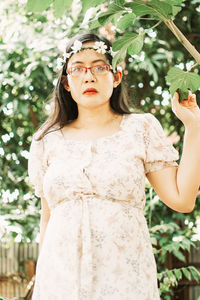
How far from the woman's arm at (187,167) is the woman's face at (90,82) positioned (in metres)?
0.26

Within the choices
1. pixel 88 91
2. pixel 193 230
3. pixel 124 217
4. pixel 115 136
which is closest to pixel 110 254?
pixel 124 217

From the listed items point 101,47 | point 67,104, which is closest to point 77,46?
point 101,47

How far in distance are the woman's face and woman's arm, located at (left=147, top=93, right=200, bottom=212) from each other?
0.26 metres

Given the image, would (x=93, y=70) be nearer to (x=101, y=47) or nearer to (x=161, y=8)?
(x=101, y=47)

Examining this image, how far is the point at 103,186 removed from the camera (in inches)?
57.4

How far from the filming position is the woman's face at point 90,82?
1.54 metres

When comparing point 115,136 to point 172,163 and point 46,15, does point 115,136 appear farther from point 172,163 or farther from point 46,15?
point 46,15

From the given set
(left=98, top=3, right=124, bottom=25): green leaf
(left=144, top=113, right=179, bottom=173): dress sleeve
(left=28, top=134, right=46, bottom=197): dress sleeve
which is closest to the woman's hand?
(left=144, top=113, right=179, bottom=173): dress sleeve

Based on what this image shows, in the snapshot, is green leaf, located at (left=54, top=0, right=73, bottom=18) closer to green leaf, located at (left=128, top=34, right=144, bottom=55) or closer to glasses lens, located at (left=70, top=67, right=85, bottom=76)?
green leaf, located at (left=128, top=34, right=144, bottom=55)

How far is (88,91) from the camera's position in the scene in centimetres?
155

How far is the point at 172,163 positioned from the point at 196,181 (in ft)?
0.40

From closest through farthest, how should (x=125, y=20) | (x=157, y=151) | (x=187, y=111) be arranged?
(x=125, y=20)
(x=187, y=111)
(x=157, y=151)

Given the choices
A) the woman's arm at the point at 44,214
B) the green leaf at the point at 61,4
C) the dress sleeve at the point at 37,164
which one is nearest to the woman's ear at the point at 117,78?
the dress sleeve at the point at 37,164

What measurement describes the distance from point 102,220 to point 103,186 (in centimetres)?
10
